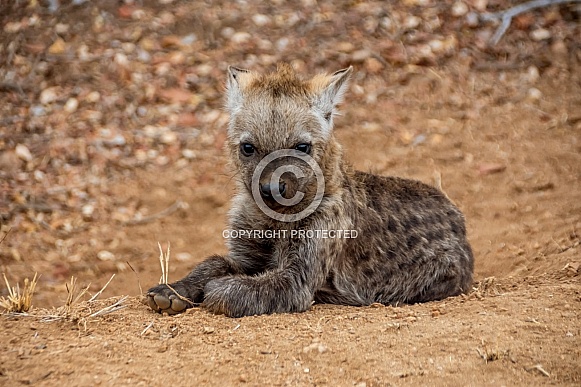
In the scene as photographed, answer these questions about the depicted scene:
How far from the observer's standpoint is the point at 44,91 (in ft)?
30.5

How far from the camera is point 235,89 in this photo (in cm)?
534

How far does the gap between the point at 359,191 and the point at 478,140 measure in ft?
12.5

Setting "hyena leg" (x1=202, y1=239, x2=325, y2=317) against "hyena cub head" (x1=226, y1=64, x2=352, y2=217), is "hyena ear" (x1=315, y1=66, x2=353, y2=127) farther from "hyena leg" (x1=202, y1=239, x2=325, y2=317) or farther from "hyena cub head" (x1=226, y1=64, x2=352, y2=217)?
"hyena leg" (x1=202, y1=239, x2=325, y2=317)

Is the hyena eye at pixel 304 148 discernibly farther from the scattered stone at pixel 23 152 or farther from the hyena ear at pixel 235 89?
the scattered stone at pixel 23 152

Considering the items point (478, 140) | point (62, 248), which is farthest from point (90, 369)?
point (478, 140)

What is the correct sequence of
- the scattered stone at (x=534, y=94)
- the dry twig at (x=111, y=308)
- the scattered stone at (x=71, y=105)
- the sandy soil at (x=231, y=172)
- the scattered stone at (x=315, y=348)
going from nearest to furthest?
the scattered stone at (x=315, y=348) < the sandy soil at (x=231, y=172) < the dry twig at (x=111, y=308) < the scattered stone at (x=71, y=105) < the scattered stone at (x=534, y=94)

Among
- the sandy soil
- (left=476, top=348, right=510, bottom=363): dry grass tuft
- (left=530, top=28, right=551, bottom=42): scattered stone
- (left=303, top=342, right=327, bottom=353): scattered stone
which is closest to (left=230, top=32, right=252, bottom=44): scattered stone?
the sandy soil

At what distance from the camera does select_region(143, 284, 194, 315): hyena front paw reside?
14.9ft

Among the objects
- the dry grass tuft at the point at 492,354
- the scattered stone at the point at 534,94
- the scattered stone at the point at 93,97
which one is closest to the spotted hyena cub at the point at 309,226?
the dry grass tuft at the point at 492,354

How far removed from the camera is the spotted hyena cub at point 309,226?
473cm

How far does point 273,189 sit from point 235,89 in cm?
112

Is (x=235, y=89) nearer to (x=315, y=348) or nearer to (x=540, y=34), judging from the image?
(x=315, y=348)

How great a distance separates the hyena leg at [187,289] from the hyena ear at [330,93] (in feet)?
4.17
